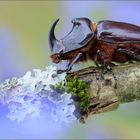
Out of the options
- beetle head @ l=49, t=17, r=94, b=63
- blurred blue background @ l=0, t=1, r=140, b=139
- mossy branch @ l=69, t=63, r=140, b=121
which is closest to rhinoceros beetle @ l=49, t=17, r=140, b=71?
beetle head @ l=49, t=17, r=94, b=63

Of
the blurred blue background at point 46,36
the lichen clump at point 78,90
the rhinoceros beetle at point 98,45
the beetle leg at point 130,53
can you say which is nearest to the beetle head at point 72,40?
the rhinoceros beetle at point 98,45

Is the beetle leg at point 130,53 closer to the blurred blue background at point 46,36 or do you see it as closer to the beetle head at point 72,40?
the beetle head at point 72,40

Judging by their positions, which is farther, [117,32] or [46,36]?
[46,36]

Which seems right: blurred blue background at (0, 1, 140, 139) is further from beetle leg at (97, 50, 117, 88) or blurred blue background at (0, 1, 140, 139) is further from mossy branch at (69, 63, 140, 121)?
mossy branch at (69, 63, 140, 121)

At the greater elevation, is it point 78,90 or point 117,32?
point 117,32

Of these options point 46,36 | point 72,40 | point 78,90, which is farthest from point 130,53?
point 46,36

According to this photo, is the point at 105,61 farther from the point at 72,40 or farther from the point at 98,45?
the point at 72,40
